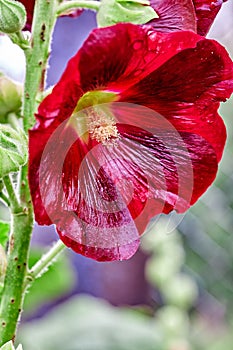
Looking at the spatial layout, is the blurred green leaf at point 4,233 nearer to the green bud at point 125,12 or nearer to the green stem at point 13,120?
the green stem at point 13,120

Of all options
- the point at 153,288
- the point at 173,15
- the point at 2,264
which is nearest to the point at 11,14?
the point at 173,15

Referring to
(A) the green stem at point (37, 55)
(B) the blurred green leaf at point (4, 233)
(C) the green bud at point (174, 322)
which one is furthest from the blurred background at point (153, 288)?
(A) the green stem at point (37, 55)

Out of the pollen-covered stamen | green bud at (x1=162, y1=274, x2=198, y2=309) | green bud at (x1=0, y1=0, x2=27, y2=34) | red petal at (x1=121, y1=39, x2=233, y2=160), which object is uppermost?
green bud at (x1=0, y1=0, x2=27, y2=34)

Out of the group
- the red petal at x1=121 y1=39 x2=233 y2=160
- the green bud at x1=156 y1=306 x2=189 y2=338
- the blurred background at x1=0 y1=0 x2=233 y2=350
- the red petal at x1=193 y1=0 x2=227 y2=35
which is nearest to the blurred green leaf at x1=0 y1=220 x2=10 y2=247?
the red petal at x1=121 y1=39 x2=233 y2=160

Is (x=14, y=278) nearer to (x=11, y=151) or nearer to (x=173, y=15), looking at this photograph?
(x=11, y=151)

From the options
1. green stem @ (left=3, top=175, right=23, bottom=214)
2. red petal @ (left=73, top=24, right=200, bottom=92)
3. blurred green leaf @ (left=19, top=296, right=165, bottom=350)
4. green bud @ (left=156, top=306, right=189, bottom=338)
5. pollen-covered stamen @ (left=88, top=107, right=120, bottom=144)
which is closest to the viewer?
red petal @ (left=73, top=24, right=200, bottom=92)

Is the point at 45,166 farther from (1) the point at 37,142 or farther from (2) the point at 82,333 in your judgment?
(2) the point at 82,333

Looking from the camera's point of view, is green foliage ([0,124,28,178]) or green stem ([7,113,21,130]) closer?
green foliage ([0,124,28,178])

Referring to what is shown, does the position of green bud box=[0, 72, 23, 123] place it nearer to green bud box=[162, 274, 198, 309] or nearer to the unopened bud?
the unopened bud
